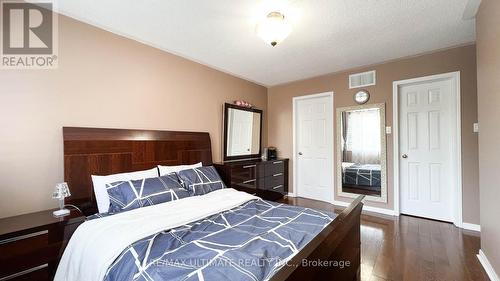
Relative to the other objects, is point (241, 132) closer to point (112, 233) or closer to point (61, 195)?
point (61, 195)

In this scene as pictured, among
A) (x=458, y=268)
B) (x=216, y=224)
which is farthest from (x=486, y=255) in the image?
(x=216, y=224)

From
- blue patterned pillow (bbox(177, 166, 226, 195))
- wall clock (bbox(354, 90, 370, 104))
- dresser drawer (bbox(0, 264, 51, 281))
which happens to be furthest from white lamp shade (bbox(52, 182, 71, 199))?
wall clock (bbox(354, 90, 370, 104))

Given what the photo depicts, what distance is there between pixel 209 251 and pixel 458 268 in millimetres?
2344

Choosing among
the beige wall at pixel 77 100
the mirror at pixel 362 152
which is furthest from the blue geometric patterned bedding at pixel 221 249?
the mirror at pixel 362 152

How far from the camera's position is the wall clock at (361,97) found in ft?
11.8

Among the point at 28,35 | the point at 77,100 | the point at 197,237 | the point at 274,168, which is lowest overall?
the point at 197,237

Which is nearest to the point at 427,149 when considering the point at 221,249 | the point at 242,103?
the point at 242,103

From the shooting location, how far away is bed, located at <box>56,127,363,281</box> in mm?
Result: 1039

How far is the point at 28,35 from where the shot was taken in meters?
1.95

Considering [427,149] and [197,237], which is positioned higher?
[427,149]

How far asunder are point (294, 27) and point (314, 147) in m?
2.50

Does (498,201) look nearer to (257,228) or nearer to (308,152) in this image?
(257,228)

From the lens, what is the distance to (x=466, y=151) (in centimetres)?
284

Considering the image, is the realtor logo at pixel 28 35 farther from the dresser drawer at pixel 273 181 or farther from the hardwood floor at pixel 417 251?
the hardwood floor at pixel 417 251
